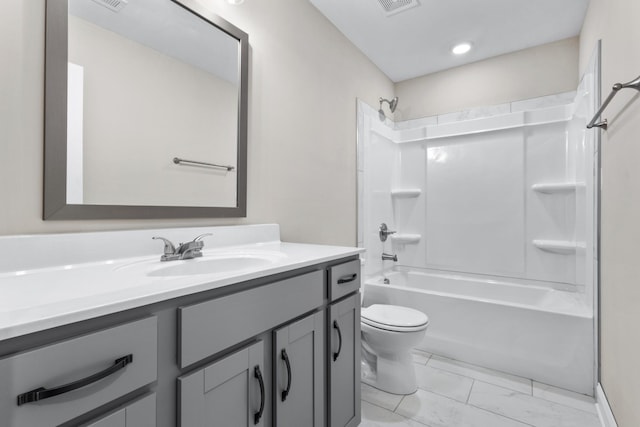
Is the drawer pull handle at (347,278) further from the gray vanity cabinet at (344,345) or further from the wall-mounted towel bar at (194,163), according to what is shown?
the wall-mounted towel bar at (194,163)

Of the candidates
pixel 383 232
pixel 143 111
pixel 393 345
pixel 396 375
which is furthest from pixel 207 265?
pixel 383 232

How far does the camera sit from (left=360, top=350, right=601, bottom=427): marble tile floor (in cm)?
159

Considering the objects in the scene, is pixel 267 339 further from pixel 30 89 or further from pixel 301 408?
pixel 30 89

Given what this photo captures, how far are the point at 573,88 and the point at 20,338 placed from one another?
3339mm

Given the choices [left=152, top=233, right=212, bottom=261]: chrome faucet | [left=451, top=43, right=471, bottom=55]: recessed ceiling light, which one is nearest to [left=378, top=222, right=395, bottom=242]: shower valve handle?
[left=451, top=43, right=471, bottom=55]: recessed ceiling light

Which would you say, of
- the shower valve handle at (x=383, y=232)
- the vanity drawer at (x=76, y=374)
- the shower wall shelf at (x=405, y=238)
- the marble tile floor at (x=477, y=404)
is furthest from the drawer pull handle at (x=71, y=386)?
the shower wall shelf at (x=405, y=238)

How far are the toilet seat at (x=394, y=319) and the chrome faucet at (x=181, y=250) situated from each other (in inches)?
42.4

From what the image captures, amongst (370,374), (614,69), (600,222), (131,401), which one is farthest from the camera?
(370,374)

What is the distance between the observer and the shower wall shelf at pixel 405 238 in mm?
3076

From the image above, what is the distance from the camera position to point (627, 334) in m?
1.29

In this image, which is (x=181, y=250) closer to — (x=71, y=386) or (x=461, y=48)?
(x=71, y=386)

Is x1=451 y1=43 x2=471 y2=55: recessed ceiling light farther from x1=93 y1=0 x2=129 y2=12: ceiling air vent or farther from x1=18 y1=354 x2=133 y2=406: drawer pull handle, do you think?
x1=18 y1=354 x2=133 y2=406: drawer pull handle

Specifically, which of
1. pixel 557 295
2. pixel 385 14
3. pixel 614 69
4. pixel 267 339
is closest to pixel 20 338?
pixel 267 339

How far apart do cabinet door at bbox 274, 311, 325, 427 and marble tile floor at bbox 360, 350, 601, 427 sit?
23.5 inches
